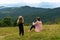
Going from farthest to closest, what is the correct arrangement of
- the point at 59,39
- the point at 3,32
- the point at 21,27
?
the point at 3,32 < the point at 21,27 < the point at 59,39

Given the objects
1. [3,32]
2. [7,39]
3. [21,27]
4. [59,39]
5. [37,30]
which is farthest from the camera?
[3,32]

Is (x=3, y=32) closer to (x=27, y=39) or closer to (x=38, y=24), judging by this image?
(x=38, y=24)

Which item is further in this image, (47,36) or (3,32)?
(3,32)

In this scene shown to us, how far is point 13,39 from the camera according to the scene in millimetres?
19312

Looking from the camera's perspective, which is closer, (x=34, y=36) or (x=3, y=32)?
(x=34, y=36)

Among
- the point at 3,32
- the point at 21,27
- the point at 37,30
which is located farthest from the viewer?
the point at 3,32

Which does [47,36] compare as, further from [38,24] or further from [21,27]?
[38,24]

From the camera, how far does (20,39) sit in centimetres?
1889

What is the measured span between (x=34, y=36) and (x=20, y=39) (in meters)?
1.20

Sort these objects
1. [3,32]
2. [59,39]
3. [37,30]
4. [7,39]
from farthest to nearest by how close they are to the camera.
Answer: [3,32], [37,30], [7,39], [59,39]

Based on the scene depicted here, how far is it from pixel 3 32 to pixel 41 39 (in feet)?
27.7

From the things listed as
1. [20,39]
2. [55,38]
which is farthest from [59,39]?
[20,39]

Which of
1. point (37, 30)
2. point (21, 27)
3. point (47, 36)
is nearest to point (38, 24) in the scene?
point (37, 30)

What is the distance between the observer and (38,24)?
24.2 m
